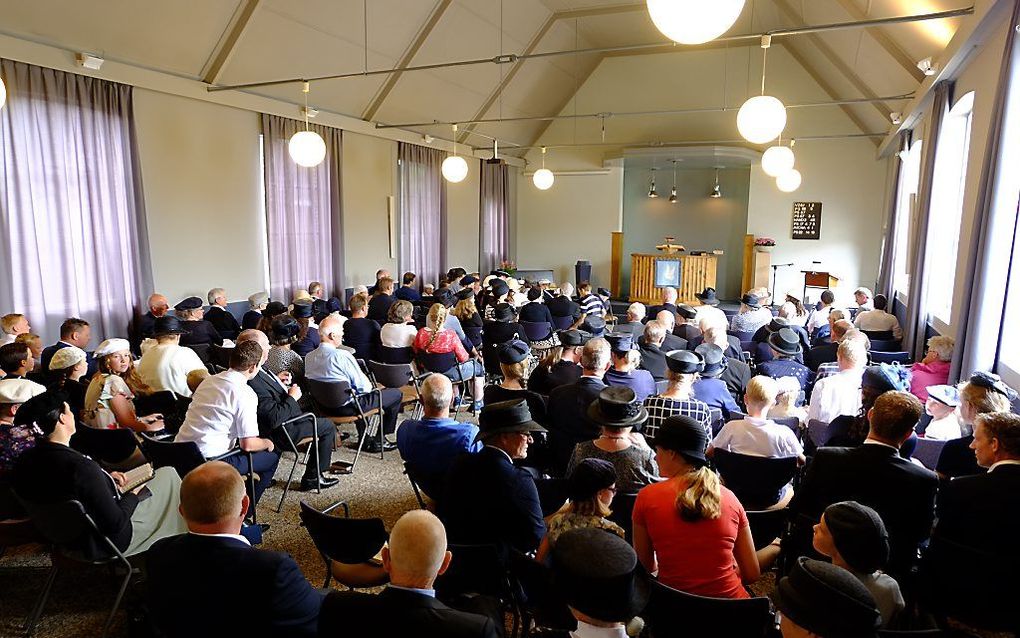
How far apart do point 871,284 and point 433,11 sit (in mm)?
9856

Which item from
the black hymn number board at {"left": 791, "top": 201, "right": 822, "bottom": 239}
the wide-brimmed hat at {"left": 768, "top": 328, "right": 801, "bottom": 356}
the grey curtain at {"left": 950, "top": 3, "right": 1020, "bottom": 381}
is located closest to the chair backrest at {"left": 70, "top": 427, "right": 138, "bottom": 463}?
the wide-brimmed hat at {"left": 768, "top": 328, "right": 801, "bottom": 356}

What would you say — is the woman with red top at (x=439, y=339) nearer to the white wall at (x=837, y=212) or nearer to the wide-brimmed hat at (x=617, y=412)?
the wide-brimmed hat at (x=617, y=412)

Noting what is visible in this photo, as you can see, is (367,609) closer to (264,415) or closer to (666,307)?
(264,415)

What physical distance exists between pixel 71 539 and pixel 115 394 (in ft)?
4.60

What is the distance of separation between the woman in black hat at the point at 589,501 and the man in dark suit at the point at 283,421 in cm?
234

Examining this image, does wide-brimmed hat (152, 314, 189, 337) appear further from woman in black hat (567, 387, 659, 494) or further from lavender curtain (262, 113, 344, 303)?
lavender curtain (262, 113, 344, 303)

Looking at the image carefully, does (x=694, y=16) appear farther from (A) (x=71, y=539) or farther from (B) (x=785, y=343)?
(B) (x=785, y=343)

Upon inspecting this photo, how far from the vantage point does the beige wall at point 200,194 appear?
6758 mm

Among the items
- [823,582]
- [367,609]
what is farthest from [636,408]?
[367,609]

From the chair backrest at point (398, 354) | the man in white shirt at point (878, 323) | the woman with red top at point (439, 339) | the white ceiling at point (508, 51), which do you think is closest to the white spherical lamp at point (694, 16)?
the woman with red top at point (439, 339)

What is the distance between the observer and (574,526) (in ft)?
7.07

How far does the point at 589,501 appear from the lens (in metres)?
2.17

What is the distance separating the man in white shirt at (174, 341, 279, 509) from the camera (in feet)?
11.3

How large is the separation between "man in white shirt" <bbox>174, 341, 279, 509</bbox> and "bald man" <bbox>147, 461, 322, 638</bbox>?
165 cm
